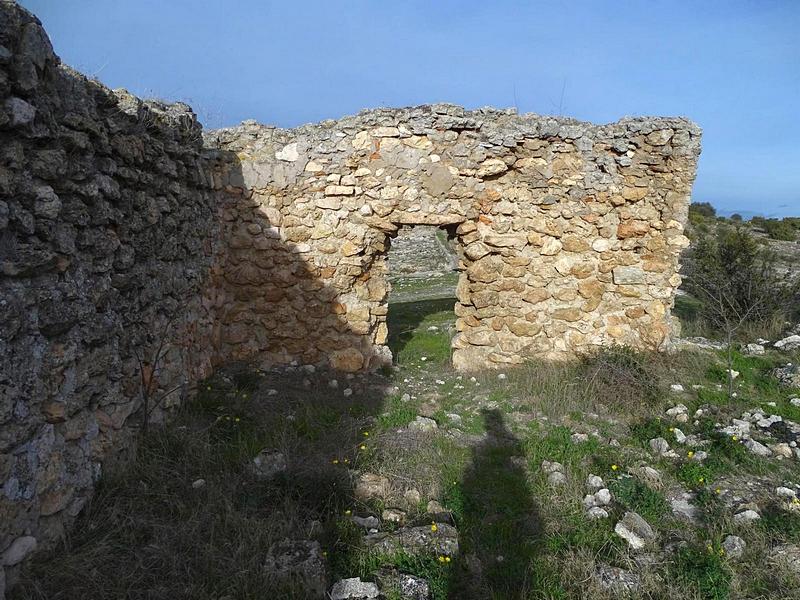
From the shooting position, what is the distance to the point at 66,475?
2.93 meters

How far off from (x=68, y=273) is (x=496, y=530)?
2912 millimetres

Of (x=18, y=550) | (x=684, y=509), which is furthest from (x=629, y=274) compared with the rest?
(x=18, y=550)

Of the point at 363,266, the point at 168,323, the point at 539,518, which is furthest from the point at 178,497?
the point at 363,266

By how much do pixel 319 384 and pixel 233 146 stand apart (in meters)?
2.76

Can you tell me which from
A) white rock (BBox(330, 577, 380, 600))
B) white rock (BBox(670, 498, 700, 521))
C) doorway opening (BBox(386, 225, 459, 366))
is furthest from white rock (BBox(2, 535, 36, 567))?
doorway opening (BBox(386, 225, 459, 366))

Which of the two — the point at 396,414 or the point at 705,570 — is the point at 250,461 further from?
the point at 705,570

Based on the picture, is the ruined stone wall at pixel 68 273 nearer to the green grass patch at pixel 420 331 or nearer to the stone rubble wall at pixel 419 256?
the green grass patch at pixel 420 331

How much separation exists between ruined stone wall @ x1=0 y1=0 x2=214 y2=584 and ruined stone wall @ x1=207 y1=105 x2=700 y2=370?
1.50 m

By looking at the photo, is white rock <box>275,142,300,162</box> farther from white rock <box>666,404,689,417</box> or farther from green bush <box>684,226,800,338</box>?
green bush <box>684,226,800,338</box>

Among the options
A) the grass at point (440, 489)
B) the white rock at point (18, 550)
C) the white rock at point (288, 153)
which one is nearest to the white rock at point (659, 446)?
the grass at point (440, 489)

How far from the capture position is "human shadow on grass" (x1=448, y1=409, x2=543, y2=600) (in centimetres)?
274

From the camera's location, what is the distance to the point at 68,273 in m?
2.92

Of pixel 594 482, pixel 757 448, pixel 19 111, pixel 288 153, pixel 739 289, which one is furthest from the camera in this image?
pixel 739 289

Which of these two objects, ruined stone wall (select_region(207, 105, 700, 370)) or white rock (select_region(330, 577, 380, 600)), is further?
ruined stone wall (select_region(207, 105, 700, 370))
